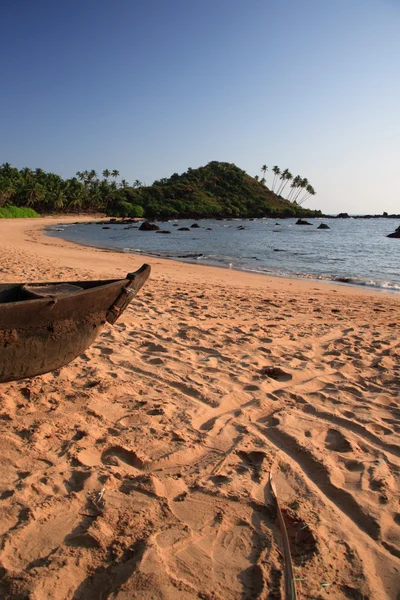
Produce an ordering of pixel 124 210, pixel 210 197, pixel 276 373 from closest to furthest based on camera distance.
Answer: pixel 276 373 → pixel 124 210 → pixel 210 197

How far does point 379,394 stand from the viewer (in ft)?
13.1

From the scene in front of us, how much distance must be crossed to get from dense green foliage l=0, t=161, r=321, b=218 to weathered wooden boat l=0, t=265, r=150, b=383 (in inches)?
2386

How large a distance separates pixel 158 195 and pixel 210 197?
59.4 ft

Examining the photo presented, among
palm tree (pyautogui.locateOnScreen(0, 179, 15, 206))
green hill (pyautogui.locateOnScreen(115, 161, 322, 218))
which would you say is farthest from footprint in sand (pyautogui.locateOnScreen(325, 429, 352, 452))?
green hill (pyautogui.locateOnScreen(115, 161, 322, 218))

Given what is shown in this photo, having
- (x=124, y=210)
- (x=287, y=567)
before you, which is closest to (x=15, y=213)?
(x=124, y=210)

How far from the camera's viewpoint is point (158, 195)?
9756cm

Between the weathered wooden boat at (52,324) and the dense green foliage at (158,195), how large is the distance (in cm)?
6060

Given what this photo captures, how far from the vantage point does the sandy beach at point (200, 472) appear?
1.87 meters

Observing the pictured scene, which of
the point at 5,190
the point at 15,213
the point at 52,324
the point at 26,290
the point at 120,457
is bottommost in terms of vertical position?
the point at 120,457

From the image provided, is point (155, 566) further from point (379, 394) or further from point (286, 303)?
point (286, 303)

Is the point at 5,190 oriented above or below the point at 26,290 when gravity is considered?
above

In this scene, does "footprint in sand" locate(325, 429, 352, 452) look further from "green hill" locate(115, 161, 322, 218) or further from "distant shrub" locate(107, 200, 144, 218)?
"green hill" locate(115, 161, 322, 218)

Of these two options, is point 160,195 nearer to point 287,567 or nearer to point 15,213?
point 15,213

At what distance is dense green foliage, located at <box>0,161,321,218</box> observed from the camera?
66.1 meters
